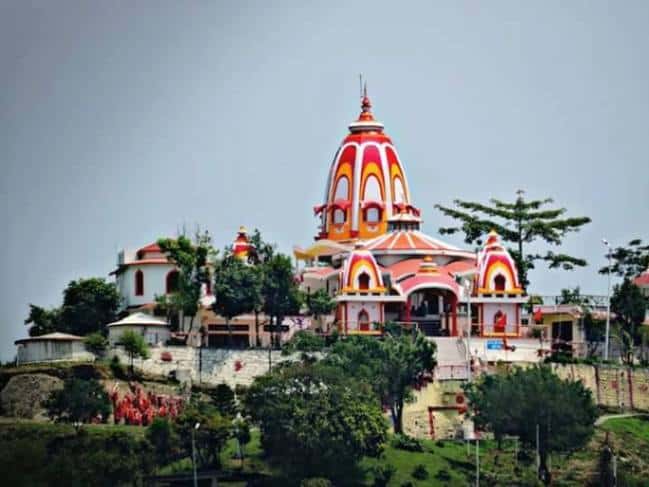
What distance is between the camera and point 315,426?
237 feet

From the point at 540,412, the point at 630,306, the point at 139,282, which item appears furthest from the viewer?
the point at 630,306

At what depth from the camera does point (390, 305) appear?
275 feet

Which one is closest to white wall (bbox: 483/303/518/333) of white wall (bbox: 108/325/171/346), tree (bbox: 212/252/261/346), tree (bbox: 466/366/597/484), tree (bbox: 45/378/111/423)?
tree (bbox: 466/366/597/484)

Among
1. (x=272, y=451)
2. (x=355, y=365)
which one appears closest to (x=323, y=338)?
(x=355, y=365)

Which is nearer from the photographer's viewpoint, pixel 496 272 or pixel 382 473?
pixel 382 473

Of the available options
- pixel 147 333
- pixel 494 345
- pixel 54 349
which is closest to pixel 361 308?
pixel 494 345

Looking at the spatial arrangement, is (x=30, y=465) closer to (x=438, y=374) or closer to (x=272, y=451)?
(x=272, y=451)

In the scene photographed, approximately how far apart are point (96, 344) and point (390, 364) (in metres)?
8.64

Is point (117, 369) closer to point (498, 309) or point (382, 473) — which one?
point (382, 473)

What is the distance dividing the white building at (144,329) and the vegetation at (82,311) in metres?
2.45

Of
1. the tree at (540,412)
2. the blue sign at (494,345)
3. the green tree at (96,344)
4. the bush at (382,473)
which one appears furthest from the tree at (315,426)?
the blue sign at (494,345)

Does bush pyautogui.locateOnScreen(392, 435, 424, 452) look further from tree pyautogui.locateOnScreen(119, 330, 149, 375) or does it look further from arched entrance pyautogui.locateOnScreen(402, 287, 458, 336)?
arched entrance pyautogui.locateOnScreen(402, 287, 458, 336)

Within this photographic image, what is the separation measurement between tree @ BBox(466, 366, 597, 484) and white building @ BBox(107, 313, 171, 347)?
9.79 m

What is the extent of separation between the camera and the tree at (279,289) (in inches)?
3169
